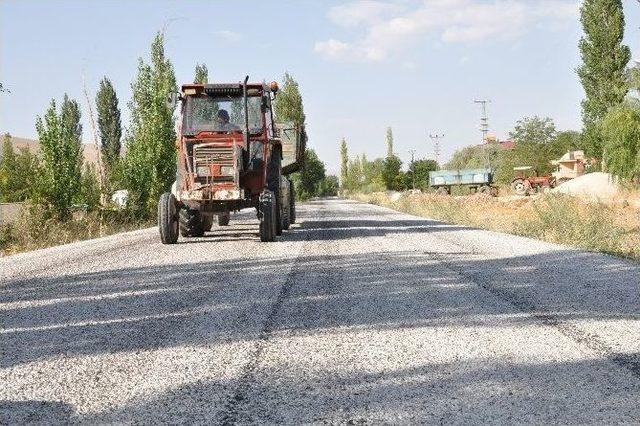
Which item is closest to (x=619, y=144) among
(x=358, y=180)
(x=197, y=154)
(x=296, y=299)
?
(x=197, y=154)

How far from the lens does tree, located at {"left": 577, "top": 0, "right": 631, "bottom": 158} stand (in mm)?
33000

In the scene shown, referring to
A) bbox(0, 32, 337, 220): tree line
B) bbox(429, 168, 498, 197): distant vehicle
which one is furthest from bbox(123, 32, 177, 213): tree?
bbox(429, 168, 498, 197): distant vehicle

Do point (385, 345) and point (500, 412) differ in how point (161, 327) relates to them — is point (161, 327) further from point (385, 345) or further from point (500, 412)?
point (500, 412)

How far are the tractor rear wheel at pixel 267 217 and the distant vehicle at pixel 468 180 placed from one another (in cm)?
3581

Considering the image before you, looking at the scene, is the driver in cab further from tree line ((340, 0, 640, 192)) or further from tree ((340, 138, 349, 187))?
tree ((340, 138, 349, 187))

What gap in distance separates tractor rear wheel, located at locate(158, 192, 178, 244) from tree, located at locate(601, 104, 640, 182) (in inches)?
837

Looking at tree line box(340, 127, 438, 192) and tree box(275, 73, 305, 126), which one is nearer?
tree box(275, 73, 305, 126)

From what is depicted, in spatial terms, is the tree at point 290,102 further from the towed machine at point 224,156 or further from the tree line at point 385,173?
the towed machine at point 224,156

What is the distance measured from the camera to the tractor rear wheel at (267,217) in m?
10.5

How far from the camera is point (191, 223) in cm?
1205

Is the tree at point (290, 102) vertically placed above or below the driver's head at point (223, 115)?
above

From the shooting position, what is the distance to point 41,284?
6.50 meters

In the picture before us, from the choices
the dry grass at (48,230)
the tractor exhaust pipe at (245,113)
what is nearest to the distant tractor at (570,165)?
the dry grass at (48,230)

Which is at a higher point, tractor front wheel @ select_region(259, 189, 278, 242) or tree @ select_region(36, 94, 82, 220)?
tree @ select_region(36, 94, 82, 220)
